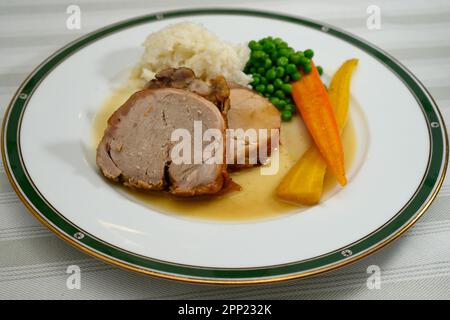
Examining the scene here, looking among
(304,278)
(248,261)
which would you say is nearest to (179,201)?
(248,261)

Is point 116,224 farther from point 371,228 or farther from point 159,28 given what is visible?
point 159,28

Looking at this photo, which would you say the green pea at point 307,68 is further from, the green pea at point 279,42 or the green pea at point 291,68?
the green pea at point 279,42

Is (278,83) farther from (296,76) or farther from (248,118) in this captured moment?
(248,118)

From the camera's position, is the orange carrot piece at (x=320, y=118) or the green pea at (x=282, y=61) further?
the green pea at (x=282, y=61)

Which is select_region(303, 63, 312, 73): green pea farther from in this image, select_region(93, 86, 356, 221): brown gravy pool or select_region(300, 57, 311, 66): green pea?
select_region(93, 86, 356, 221): brown gravy pool

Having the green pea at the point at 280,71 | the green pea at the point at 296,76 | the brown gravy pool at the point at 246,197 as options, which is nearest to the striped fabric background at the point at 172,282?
the brown gravy pool at the point at 246,197

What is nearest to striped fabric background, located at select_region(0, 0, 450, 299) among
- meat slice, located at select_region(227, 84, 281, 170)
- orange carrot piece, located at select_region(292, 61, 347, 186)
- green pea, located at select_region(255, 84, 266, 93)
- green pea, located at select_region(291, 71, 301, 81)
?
orange carrot piece, located at select_region(292, 61, 347, 186)
